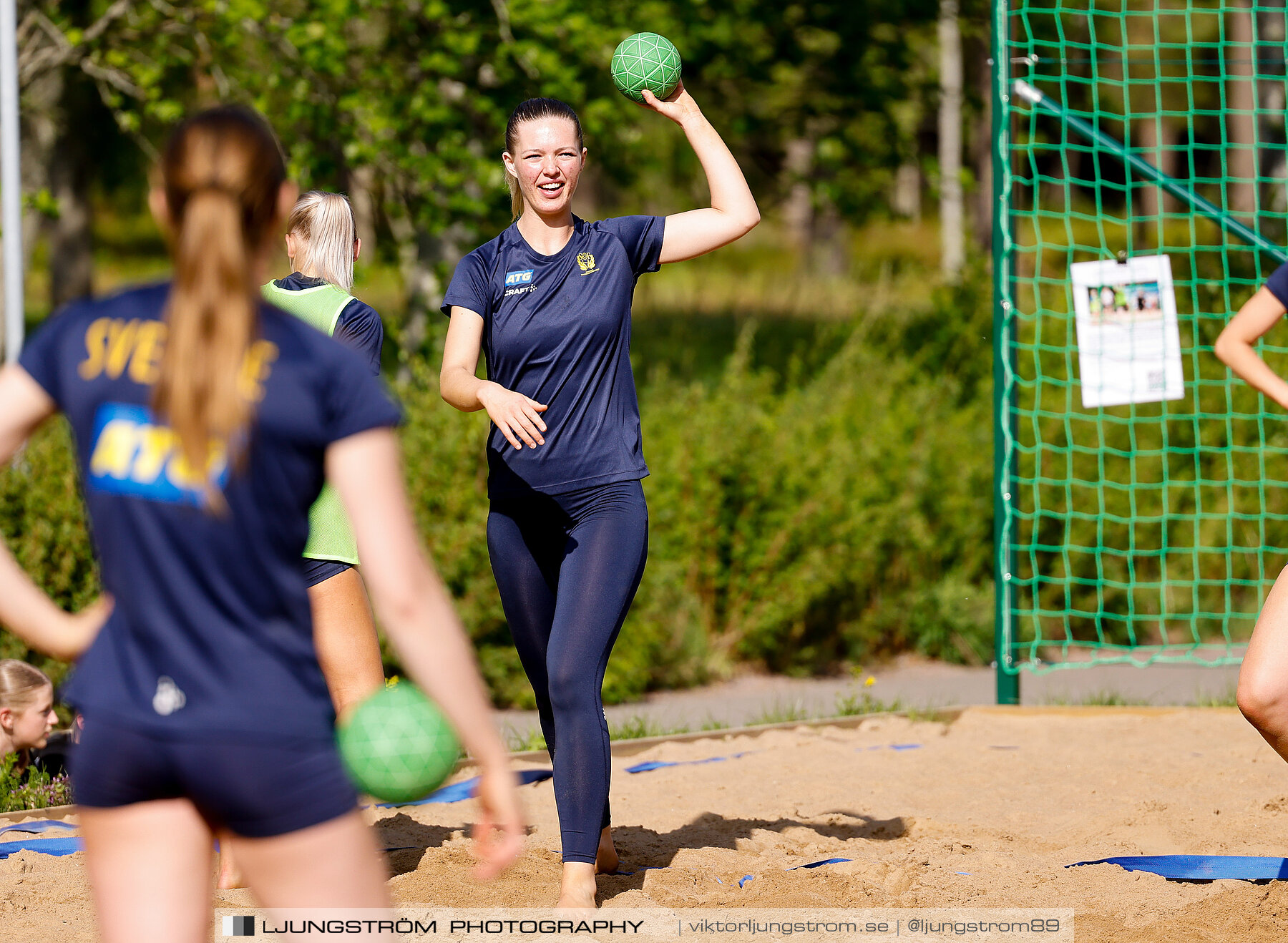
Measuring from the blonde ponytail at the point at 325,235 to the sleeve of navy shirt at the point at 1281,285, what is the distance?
2609 mm

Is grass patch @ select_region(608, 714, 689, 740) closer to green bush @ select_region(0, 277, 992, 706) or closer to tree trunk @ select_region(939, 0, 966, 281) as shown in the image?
green bush @ select_region(0, 277, 992, 706)

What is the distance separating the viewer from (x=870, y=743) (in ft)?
21.4

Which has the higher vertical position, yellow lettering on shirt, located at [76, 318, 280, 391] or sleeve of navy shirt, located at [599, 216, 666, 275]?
sleeve of navy shirt, located at [599, 216, 666, 275]

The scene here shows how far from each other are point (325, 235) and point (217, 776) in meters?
2.51

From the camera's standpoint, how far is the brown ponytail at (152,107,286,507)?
78.2 inches

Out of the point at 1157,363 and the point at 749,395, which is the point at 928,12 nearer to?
the point at 749,395

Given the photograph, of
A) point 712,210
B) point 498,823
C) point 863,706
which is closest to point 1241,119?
point 863,706

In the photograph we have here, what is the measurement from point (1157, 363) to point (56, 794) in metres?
5.39

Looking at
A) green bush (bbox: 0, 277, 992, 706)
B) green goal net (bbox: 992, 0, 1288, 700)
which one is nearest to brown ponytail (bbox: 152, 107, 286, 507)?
green bush (bbox: 0, 277, 992, 706)

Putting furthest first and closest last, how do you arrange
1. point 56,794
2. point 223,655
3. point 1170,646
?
point 1170,646, point 56,794, point 223,655

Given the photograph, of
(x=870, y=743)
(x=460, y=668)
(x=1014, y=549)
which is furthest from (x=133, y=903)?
(x=1014, y=549)

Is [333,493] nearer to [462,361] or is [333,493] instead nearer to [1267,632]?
[462,361]

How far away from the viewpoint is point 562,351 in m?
4.02

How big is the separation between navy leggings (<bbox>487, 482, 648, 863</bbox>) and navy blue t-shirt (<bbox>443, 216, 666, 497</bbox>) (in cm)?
8
